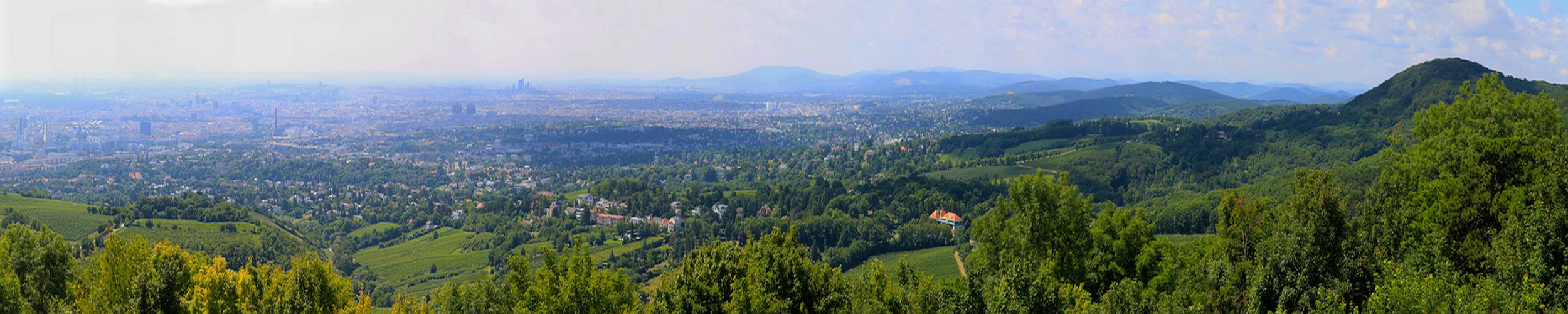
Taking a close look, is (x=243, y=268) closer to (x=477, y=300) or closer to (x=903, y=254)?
(x=477, y=300)

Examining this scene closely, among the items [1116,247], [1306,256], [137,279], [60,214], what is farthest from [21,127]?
[1306,256]

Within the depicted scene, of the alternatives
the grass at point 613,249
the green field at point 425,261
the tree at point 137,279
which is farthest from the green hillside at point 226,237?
the tree at point 137,279

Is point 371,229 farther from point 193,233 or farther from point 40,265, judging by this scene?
point 40,265

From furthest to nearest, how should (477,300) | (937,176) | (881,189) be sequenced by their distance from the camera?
(937,176)
(881,189)
(477,300)

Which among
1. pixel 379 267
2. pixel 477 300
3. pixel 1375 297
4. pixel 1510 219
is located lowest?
pixel 379 267

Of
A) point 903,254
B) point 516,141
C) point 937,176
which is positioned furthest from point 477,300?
point 516,141

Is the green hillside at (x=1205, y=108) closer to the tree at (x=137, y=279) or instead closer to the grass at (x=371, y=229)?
the grass at (x=371, y=229)
